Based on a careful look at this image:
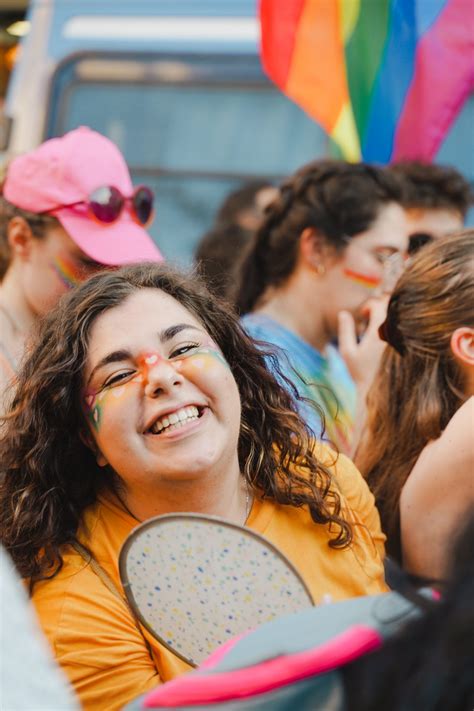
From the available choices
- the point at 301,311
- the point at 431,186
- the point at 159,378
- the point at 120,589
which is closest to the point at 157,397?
the point at 159,378

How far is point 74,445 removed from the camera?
2355 millimetres

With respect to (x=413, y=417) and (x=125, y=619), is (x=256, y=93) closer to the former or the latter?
(x=413, y=417)

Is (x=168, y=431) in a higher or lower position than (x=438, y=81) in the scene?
lower

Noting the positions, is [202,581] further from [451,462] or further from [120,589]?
[451,462]

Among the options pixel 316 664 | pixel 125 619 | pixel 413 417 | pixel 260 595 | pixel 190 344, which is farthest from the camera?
pixel 413 417

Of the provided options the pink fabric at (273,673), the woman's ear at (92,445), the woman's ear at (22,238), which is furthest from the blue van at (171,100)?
the pink fabric at (273,673)

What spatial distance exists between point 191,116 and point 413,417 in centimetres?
362

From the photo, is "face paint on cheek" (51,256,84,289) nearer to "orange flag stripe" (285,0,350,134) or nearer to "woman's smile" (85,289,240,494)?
"woman's smile" (85,289,240,494)

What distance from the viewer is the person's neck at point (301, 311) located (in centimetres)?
379

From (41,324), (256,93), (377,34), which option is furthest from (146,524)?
(256,93)

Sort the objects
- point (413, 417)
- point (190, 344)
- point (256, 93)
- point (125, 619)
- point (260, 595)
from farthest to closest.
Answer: point (256, 93)
point (413, 417)
point (190, 344)
point (125, 619)
point (260, 595)

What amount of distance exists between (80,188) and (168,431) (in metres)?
1.50

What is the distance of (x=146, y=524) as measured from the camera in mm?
1701

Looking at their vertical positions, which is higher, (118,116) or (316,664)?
(316,664)
